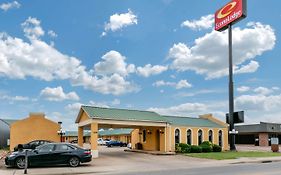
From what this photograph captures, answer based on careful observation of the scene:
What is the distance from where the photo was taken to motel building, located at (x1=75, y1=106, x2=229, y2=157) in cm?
3180

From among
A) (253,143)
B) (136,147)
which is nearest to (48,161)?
(136,147)

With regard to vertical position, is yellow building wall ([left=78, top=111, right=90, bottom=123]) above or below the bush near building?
above

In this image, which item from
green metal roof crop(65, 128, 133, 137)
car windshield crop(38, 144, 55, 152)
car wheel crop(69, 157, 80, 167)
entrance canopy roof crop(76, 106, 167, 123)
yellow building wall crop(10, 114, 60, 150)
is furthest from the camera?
green metal roof crop(65, 128, 133, 137)

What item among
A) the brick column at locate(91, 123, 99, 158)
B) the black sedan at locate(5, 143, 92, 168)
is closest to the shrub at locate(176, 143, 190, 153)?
the brick column at locate(91, 123, 99, 158)

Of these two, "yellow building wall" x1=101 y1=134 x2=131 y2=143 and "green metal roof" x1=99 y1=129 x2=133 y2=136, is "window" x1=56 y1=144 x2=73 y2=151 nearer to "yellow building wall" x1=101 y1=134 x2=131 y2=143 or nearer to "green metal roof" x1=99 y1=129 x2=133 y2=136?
"green metal roof" x1=99 y1=129 x2=133 y2=136

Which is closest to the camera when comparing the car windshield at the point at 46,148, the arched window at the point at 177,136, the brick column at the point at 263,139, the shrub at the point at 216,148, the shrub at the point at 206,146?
the car windshield at the point at 46,148

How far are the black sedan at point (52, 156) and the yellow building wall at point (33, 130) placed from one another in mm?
21677

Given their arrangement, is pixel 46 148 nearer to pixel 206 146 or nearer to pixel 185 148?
pixel 185 148

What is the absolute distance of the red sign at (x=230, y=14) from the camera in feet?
134

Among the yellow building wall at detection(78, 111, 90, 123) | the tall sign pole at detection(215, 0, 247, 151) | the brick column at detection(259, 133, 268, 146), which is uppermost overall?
the tall sign pole at detection(215, 0, 247, 151)

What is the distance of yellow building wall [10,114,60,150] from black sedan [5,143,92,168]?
21.7 meters

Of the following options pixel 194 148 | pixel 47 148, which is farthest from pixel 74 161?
pixel 194 148

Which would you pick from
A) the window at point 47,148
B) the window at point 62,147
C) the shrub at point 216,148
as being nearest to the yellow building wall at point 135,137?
the shrub at point 216,148

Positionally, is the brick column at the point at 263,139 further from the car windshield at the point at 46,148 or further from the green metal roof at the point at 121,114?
the car windshield at the point at 46,148
